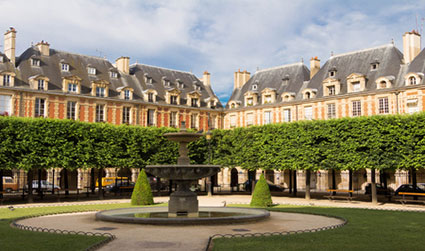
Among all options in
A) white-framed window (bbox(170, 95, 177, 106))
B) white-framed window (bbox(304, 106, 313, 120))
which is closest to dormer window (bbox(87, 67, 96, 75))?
white-framed window (bbox(170, 95, 177, 106))

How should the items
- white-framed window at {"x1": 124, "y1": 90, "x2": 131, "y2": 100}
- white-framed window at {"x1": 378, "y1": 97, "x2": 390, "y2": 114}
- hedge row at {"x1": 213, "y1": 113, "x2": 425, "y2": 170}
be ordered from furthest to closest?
1. white-framed window at {"x1": 124, "y1": 90, "x2": 131, "y2": 100}
2. white-framed window at {"x1": 378, "y1": 97, "x2": 390, "y2": 114}
3. hedge row at {"x1": 213, "y1": 113, "x2": 425, "y2": 170}

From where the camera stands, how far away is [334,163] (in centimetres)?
2625

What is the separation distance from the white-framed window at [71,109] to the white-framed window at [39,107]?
82.3 inches

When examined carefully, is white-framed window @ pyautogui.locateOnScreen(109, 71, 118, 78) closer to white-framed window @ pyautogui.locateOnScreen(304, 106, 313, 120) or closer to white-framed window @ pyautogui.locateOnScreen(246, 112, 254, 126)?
white-framed window @ pyautogui.locateOnScreen(246, 112, 254, 126)

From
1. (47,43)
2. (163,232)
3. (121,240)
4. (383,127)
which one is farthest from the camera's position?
(47,43)

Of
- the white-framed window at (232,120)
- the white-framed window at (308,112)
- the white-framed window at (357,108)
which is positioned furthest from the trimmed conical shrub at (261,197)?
the white-framed window at (232,120)

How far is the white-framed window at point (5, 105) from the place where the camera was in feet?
116

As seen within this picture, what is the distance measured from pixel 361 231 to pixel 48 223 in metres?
9.25

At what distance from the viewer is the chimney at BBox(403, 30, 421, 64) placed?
36844 mm

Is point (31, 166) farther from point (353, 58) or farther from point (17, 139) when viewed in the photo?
point (353, 58)

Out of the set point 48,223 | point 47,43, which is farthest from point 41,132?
point 47,43

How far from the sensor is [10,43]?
124 feet

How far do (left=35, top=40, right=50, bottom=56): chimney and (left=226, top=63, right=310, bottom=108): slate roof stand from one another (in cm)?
2023

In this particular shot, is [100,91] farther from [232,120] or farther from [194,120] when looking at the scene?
[232,120]
